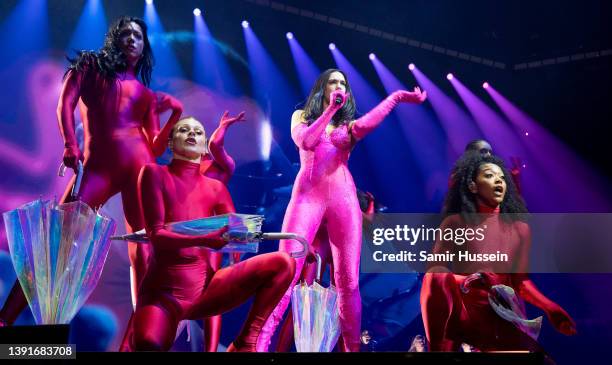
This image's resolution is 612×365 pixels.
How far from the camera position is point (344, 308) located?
5070mm

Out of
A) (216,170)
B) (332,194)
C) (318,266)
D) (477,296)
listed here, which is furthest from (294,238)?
(477,296)

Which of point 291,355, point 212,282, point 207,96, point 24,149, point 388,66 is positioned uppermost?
point 388,66

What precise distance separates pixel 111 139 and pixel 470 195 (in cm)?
272

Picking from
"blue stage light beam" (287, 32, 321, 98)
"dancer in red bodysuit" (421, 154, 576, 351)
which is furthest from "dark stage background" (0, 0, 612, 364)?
"dancer in red bodysuit" (421, 154, 576, 351)

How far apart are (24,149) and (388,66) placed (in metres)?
2.82

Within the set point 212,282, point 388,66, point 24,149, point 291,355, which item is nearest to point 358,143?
point 388,66

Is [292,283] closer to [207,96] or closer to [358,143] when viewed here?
[358,143]

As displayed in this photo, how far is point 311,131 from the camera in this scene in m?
5.13

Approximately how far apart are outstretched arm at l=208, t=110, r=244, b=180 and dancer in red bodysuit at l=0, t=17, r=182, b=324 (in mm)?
319

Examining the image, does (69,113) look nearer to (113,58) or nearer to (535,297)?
(113,58)

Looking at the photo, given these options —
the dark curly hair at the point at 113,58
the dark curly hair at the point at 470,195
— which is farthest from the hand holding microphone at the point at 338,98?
the dark curly hair at the point at 113,58

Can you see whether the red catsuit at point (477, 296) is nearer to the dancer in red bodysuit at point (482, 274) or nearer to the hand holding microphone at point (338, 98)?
the dancer in red bodysuit at point (482, 274)

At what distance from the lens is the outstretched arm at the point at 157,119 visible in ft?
16.6

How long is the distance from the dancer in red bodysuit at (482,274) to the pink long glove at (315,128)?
1.06 m
